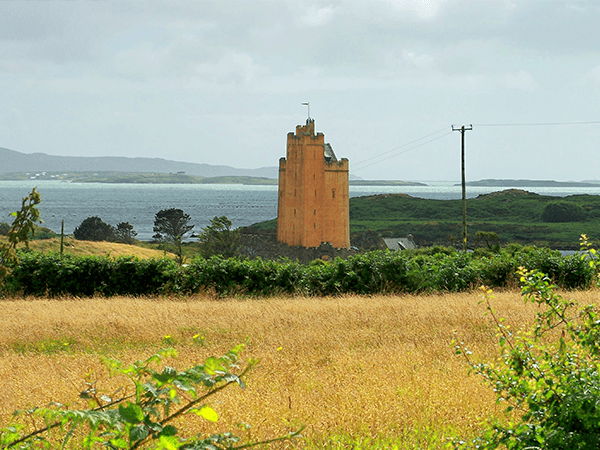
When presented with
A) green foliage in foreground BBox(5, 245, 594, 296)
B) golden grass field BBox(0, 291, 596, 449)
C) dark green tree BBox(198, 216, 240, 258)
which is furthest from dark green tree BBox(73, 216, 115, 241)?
golden grass field BBox(0, 291, 596, 449)

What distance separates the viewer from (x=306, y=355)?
8.23m

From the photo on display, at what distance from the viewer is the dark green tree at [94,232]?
301ft

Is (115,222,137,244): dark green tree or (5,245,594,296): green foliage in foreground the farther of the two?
(115,222,137,244): dark green tree

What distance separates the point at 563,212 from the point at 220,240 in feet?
385

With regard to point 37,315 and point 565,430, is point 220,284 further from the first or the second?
point 565,430

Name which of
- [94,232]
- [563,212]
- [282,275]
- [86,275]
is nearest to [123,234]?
[94,232]

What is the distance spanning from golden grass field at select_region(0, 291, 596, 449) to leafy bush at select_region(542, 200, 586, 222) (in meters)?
142

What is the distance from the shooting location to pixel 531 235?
12550 centimetres

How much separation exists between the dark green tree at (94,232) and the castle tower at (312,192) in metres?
46.6

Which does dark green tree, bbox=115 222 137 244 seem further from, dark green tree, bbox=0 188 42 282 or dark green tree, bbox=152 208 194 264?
dark green tree, bbox=0 188 42 282

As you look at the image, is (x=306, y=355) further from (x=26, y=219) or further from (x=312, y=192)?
(x=312, y=192)

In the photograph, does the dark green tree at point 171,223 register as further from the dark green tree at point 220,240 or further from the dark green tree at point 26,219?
the dark green tree at point 26,219

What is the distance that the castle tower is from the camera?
2201 inches

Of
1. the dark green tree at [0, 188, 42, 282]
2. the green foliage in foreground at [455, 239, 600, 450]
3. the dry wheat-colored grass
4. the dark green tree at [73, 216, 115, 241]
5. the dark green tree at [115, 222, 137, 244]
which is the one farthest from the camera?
the dark green tree at [115, 222, 137, 244]
